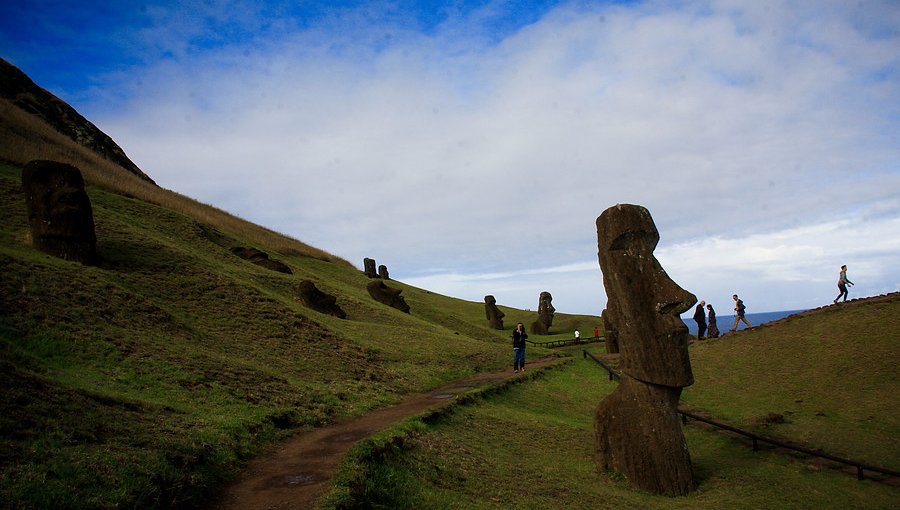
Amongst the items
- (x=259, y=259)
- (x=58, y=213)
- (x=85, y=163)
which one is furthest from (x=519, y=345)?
(x=85, y=163)

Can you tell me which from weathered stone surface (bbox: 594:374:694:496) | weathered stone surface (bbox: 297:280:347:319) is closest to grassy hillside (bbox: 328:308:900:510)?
weathered stone surface (bbox: 594:374:694:496)

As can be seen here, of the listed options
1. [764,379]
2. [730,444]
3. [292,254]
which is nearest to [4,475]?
[730,444]

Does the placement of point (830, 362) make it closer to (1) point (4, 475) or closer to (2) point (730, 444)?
(2) point (730, 444)

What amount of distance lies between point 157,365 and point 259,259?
31.9 meters

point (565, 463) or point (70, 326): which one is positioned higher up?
point (70, 326)

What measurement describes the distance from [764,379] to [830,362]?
2.37m

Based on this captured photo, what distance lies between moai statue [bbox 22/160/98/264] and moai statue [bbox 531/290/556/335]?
137 ft

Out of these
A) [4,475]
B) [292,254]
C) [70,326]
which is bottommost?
[4,475]

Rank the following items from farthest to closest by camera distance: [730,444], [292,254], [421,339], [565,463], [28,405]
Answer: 1. [292,254]
2. [421,339]
3. [730,444]
4. [565,463]
5. [28,405]

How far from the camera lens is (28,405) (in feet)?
30.6

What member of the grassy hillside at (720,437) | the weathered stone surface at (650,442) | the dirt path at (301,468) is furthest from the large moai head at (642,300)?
the dirt path at (301,468)

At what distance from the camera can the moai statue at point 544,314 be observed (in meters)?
57.3

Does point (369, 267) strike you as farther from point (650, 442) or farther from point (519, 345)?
point (650, 442)

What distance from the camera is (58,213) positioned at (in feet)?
83.4
